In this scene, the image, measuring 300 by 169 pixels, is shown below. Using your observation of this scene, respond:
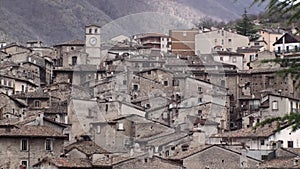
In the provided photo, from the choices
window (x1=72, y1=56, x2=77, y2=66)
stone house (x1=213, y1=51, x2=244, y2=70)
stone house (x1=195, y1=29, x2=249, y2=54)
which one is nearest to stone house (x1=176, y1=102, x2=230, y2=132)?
stone house (x1=213, y1=51, x2=244, y2=70)

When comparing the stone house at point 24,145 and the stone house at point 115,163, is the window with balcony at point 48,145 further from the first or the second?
the stone house at point 115,163

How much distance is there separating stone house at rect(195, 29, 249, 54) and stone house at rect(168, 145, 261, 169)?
50.7 meters

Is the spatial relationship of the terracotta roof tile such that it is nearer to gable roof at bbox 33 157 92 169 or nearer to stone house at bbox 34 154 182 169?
stone house at bbox 34 154 182 169

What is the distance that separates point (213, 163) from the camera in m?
44.8

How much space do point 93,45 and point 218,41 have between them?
15.2 metres

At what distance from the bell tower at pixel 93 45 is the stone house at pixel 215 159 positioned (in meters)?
45.9

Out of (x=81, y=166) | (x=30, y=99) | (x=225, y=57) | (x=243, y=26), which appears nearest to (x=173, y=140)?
(x=81, y=166)

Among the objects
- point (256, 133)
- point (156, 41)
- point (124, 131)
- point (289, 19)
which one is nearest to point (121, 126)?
point (124, 131)

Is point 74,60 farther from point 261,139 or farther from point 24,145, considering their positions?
point 24,145

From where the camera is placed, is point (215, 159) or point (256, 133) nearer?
point (215, 159)

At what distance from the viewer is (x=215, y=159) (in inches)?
1763

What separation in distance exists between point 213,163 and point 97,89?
1264 inches

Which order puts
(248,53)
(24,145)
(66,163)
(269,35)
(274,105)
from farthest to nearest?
(269,35) → (248,53) → (274,105) → (24,145) → (66,163)

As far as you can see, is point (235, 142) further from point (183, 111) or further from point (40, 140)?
point (183, 111)
